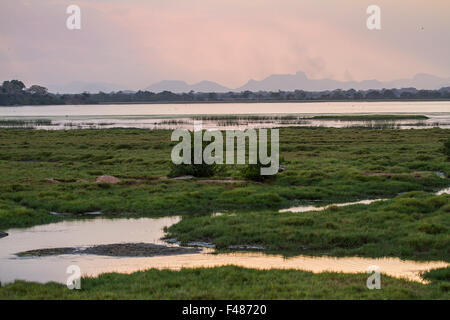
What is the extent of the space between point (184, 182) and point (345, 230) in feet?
Result: 43.0

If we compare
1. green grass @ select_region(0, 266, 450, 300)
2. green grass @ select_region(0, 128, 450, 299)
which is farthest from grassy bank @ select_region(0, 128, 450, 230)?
green grass @ select_region(0, 266, 450, 300)

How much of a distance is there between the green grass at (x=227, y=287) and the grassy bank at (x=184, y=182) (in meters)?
10.1

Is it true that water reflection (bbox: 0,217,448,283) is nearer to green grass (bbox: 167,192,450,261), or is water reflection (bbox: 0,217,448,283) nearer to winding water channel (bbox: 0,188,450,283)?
winding water channel (bbox: 0,188,450,283)

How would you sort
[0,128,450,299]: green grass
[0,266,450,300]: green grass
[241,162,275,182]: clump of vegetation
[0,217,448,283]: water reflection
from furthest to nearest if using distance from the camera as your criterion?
[241,162,275,182]: clump of vegetation < [0,217,448,283]: water reflection < [0,128,450,299]: green grass < [0,266,450,300]: green grass

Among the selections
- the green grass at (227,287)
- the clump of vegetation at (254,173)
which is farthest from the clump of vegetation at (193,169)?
the green grass at (227,287)

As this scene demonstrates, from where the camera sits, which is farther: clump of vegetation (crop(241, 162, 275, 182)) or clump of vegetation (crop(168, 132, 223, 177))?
clump of vegetation (crop(168, 132, 223, 177))

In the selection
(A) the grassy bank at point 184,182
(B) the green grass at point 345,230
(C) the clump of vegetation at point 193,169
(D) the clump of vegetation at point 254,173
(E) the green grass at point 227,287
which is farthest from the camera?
(C) the clump of vegetation at point 193,169

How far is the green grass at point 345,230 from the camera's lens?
1827 cm

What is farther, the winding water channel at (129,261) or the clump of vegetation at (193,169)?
the clump of vegetation at (193,169)

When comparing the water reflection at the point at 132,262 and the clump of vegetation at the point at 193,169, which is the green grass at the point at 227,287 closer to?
the water reflection at the point at 132,262

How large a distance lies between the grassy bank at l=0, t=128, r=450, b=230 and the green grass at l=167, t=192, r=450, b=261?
395 cm

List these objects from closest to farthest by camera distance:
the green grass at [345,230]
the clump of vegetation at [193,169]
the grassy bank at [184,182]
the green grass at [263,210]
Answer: the green grass at [263,210] < the green grass at [345,230] < the grassy bank at [184,182] < the clump of vegetation at [193,169]

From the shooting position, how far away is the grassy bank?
26078 mm
